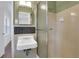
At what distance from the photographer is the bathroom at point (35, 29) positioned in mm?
1430

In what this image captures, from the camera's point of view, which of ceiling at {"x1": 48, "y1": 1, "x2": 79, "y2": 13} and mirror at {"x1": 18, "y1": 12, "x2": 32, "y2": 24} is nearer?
ceiling at {"x1": 48, "y1": 1, "x2": 79, "y2": 13}

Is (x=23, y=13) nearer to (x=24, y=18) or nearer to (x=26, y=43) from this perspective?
(x=24, y=18)

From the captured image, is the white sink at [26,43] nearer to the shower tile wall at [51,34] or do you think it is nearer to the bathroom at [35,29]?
the bathroom at [35,29]

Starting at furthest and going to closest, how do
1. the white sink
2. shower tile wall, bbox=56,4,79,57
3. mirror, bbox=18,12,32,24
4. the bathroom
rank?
mirror, bbox=18,12,32,24 < the white sink < the bathroom < shower tile wall, bbox=56,4,79,57

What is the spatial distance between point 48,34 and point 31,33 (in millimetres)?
466

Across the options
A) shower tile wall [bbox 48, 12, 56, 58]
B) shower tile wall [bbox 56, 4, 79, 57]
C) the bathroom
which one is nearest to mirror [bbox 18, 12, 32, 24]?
the bathroom

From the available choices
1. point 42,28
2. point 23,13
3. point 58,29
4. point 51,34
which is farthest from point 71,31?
point 23,13

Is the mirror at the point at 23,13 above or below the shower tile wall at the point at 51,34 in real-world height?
above

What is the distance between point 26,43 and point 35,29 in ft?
1.48

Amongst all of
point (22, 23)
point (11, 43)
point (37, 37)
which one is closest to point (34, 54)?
point (37, 37)

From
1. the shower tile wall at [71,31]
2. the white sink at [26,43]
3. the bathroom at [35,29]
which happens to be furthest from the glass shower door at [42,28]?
the shower tile wall at [71,31]

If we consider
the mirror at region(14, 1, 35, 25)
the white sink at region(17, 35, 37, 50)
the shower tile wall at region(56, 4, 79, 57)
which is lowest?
the white sink at region(17, 35, 37, 50)

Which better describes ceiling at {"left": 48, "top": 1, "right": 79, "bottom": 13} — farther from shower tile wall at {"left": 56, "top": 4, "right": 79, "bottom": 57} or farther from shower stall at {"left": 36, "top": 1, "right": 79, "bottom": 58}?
shower tile wall at {"left": 56, "top": 4, "right": 79, "bottom": 57}

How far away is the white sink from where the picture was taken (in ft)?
5.60
